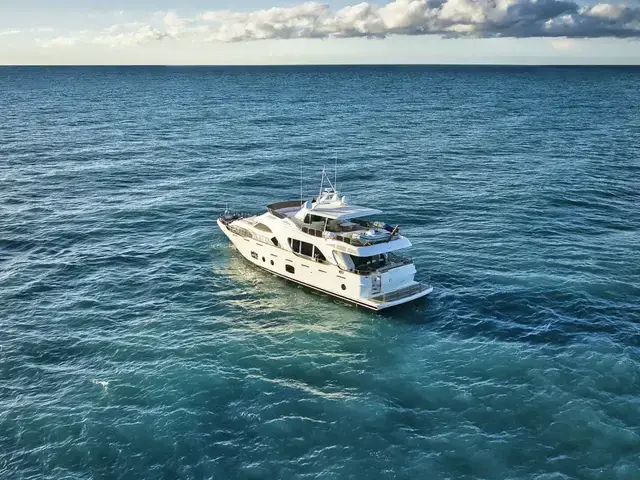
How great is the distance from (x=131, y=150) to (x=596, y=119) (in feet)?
332

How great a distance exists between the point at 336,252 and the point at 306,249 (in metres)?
Result: 3.08

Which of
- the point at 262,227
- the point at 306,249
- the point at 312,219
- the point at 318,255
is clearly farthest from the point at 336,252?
the point at 262,227

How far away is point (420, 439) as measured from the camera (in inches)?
1110

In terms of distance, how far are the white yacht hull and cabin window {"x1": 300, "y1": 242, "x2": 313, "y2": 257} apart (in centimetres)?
59

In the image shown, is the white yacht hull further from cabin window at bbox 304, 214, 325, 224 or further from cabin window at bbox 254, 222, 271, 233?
cabin window at bbox 304, 214, 325, 224

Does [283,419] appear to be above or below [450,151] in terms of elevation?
below

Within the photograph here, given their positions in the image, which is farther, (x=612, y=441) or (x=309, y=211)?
(x=309, y=211)

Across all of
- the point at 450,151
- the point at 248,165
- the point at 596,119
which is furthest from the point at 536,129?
the point at 248,165

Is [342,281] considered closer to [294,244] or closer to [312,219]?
[294,244]

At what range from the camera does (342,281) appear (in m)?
42.2

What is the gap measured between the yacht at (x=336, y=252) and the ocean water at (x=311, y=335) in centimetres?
132

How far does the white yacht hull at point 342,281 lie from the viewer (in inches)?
1622

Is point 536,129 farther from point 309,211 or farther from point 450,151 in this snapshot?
point 309,211

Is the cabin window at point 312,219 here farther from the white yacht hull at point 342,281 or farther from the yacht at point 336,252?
the white yacht hull at point 342,281
